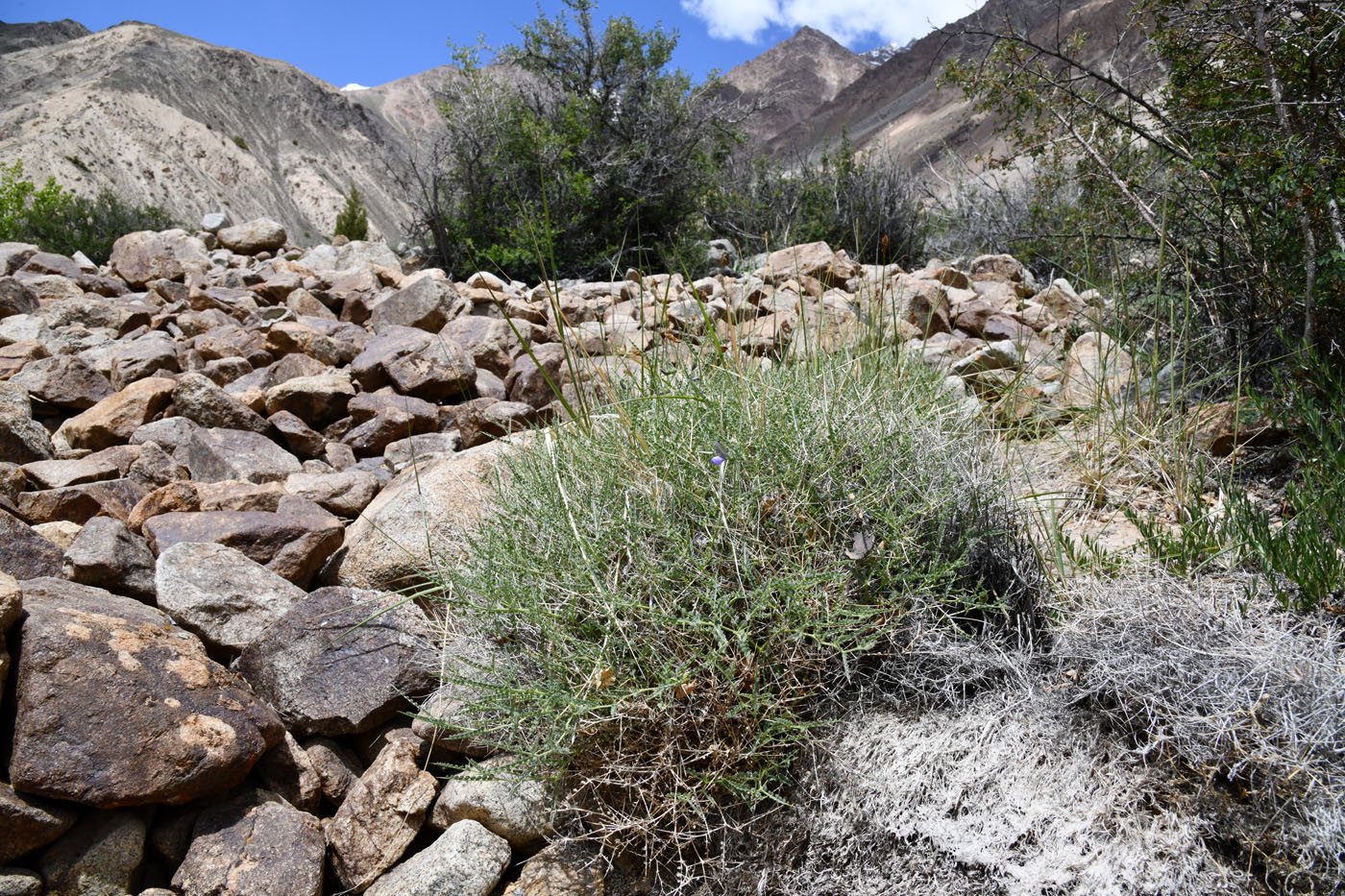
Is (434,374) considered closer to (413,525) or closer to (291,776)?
(413,525)

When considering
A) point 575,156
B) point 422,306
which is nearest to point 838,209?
point 575,156

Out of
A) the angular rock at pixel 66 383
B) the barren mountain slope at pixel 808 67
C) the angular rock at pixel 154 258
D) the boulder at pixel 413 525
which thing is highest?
the barren mountain slope at pixel 808 67

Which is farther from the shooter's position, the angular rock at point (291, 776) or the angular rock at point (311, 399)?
the angular rock at point (311, 399)

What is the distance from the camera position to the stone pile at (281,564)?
5.40ft

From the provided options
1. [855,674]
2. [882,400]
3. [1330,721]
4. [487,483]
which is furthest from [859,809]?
[487,483]

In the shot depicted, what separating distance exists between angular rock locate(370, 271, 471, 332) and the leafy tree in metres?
2.20

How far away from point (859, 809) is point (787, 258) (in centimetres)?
425

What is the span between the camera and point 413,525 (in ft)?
8.13

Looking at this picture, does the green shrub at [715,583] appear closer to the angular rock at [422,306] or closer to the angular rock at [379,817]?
the angular rock at [379,817]

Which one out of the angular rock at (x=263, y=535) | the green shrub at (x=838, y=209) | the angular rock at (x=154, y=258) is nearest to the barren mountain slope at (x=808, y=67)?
the green shrub at (x=838, y=209)

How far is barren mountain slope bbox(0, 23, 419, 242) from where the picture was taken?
73.5 feet

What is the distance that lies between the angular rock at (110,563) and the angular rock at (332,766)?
70 cm

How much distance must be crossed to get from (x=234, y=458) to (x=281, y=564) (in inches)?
36.0

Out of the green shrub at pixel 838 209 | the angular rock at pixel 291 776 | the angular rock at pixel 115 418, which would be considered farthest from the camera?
the green shrub at pixel 838 209
